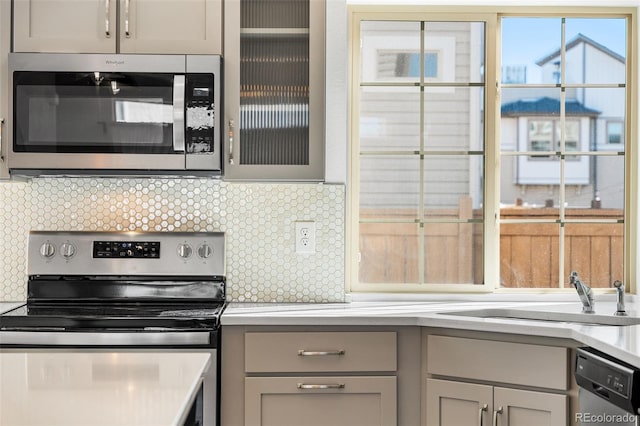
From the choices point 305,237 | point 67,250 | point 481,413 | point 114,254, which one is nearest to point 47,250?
point 67,250

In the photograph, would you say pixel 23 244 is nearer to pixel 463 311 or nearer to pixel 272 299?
pixel 272 299

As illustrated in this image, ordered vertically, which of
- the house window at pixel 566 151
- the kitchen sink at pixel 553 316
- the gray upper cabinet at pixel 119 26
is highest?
the gray upper cabinet at pixel 119 26

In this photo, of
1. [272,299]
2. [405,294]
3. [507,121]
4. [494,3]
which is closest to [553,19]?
[494,3]

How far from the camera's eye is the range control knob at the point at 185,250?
3.04 meters

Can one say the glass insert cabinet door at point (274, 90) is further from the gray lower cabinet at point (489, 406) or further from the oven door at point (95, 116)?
the gray lower cabinet at point (489, 406)

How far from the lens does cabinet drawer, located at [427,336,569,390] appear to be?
2.34m

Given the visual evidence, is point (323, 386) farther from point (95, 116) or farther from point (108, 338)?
point (95, 116)

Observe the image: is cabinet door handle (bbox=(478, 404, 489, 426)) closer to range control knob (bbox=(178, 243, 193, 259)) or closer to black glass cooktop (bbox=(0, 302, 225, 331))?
black glass cooktop (bbox=(0, 302, 225, 331))

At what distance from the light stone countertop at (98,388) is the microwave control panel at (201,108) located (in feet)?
4.12

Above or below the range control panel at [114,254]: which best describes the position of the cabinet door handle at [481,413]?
below

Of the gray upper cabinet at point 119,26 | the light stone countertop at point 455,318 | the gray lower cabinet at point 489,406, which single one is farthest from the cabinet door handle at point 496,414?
the gray upper cabinet at point 119,26

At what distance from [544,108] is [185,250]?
5.47 feet

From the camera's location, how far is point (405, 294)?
319 centimetres

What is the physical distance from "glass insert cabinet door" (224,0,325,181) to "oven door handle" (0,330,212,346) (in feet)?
2.14
